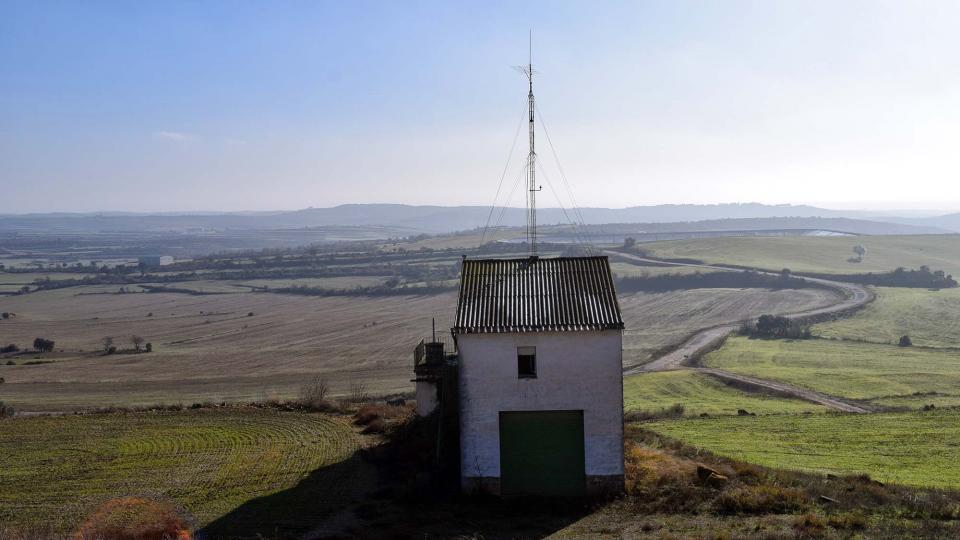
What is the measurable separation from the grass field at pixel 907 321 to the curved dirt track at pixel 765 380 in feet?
7.67

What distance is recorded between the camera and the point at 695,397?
4381 centimetres

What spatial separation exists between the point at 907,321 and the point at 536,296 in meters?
65.4

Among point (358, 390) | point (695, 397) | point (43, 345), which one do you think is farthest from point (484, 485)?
point (43, 345)

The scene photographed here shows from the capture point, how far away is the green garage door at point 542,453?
1838 cm

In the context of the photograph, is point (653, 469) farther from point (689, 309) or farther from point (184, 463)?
point (689, 309)

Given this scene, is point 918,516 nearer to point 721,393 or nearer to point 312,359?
point 721,393

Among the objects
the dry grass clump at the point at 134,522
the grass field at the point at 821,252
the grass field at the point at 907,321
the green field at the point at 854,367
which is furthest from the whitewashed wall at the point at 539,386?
the grass field at the point at 821,252

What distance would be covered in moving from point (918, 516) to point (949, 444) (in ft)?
45.4

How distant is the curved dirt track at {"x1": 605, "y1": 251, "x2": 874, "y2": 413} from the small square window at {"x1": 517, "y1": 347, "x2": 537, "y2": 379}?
26.8 m

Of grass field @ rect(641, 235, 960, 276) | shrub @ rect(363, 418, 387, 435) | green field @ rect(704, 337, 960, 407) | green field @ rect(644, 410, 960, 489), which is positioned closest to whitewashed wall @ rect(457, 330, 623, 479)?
green field @ rect(644, 410, 960, 489)

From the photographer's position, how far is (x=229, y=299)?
10669cm

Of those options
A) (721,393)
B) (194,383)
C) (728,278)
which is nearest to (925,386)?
(721,393)

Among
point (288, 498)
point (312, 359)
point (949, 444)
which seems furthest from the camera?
point (312, 359)

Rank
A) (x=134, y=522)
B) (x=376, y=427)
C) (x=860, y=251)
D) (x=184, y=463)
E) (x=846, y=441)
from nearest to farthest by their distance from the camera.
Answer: (x=134, y=522)
(x=184, y=463)
(x=376, y=427)
(x=846, y=441)
(x=860, y=251)
